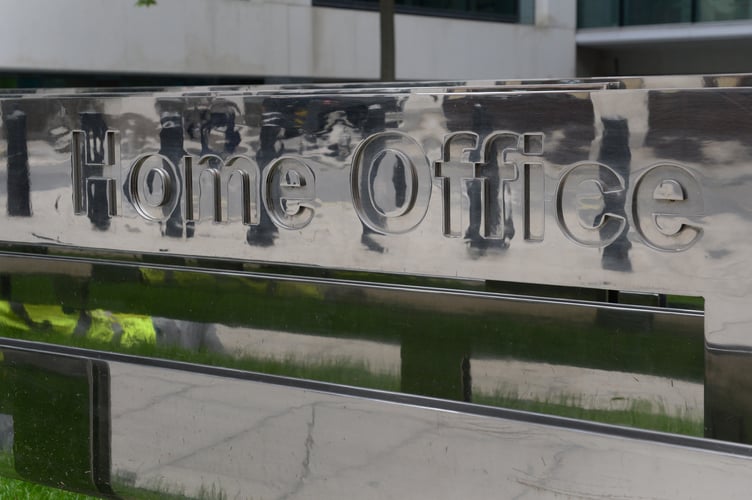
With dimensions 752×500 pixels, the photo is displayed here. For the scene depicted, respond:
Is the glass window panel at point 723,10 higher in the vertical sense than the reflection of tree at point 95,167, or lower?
higher

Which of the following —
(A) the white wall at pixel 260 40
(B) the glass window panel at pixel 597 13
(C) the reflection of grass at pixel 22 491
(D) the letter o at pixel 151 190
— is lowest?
(C) the reflection of grass at pixel 22 491

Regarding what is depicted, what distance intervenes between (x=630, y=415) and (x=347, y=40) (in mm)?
17852

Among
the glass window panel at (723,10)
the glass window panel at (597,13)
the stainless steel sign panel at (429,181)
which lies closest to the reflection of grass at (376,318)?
the stainless steel sign panel at (429,181)

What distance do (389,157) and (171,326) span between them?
1.50m

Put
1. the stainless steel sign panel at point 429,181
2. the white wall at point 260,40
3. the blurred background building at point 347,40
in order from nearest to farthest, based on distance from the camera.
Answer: the stainless steel sign panel at point 429,181 → the white wall at point 260,40 → the blurred background building at point 347,40

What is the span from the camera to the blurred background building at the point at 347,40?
55.3 feet

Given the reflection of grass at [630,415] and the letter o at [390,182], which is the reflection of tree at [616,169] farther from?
the reflection of grass at [630,415]

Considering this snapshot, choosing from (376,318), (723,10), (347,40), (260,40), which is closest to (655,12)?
(723,10)

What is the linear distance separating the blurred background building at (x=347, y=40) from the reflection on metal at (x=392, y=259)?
12934mm

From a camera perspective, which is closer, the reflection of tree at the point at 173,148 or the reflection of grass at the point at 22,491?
the reflection of tree at the point at 173,148

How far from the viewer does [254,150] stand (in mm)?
3525

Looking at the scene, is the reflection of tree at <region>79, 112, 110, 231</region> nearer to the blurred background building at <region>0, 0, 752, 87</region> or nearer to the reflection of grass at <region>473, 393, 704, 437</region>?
the reflection of grass at <region>473, 393, 704, 437</region>

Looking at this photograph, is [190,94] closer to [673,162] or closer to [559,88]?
[559,88]

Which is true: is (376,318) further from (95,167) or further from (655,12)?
(655,12)
